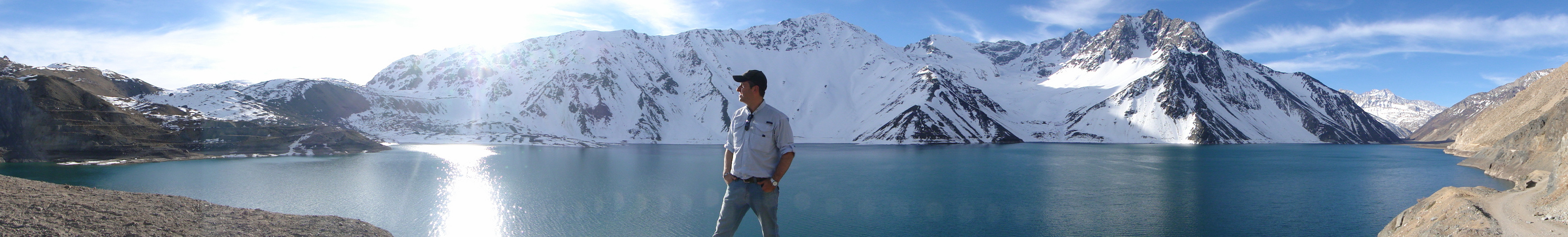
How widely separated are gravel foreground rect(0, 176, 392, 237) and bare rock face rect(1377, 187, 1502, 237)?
3162cm

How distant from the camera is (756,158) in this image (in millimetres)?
6109

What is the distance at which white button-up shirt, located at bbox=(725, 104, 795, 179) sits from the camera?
6.05 metres

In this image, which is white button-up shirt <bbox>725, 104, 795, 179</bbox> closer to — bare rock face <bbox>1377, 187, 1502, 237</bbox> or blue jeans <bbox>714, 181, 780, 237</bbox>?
blue jeans <bbox>714, 181, 780, 237</bbox>

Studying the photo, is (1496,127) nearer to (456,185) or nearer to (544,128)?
(456,185)

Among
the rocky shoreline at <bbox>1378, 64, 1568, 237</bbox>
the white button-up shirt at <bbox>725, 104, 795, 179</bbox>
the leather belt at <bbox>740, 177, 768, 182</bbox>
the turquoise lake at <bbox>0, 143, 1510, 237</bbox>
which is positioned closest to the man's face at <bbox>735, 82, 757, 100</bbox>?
the white button-up shirt at <bbox>725, 104, 795, 179</bbox>

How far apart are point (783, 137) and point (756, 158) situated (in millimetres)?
337

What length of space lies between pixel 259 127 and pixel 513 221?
280 feet

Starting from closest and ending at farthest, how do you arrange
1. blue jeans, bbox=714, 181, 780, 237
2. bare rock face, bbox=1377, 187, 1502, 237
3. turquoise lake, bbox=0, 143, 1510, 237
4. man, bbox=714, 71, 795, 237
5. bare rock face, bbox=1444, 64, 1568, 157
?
man, bbox=714, 71, 795, 237 < blue jeans, bbox=714, 181, 780, 237 < bare rock face, bbox=1377, 187, 1502, 237 < turquoise lake, bbox=0, 143, 1510, 237 < bare rock face, bbox=1444, 64, 1568, 157

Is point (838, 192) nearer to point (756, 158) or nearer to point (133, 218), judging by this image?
point (133, 218)

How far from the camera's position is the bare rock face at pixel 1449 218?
16.3m

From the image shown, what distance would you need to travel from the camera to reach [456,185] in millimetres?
46562

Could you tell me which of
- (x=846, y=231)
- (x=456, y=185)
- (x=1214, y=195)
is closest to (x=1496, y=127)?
(x=1214, y=195)

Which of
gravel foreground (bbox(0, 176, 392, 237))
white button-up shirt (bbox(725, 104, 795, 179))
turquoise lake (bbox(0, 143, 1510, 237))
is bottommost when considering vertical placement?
turquoise lake (bbox(0, 143, 1510, 237))

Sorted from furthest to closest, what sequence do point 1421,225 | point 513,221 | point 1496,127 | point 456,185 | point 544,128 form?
point 544,128, point 1496,127, point 456,185, point 513,221, point 1421,225
